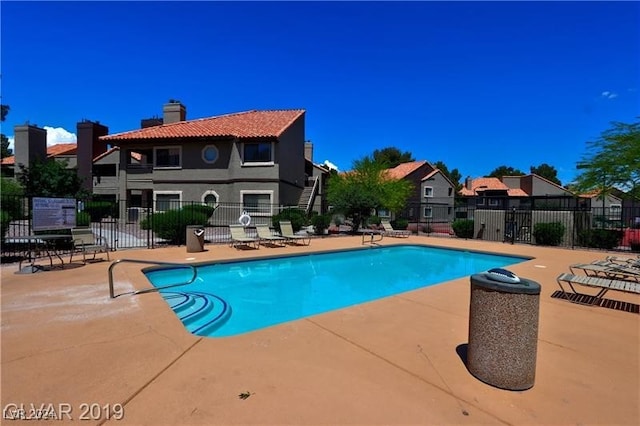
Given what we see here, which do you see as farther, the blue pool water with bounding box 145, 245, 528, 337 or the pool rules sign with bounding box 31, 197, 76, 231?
the pool rules sign with bounding box 31, 197, 76, 231

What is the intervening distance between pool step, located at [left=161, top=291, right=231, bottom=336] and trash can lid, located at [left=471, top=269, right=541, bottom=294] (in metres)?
4.32

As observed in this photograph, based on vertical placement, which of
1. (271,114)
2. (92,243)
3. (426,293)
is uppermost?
(271,114)

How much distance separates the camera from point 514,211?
17.4 meters

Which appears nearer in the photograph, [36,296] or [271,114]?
[36,296]

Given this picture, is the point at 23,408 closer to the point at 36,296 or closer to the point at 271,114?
the point at 36,296

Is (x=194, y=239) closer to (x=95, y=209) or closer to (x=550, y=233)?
(x=550, y=233)

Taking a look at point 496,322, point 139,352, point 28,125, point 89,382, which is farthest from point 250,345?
point 28,125

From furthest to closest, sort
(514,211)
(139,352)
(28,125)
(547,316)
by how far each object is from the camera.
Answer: (28,125) → (514,211) → (547,316) → (139,352)

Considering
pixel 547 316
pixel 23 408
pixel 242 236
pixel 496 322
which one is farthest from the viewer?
pixel 242 236

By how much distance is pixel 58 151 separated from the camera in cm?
3928

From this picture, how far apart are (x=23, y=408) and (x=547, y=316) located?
6.46 m

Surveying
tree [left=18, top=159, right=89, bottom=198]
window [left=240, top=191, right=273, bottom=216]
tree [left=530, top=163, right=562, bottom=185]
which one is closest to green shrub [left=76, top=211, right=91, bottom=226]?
window [left=240, top=191, right=273, bottom=216]

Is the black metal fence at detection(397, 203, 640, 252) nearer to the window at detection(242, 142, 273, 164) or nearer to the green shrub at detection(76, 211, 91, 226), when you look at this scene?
the window at detection(242, 142, 273, 164)

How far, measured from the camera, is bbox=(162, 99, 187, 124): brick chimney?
1114 inches
